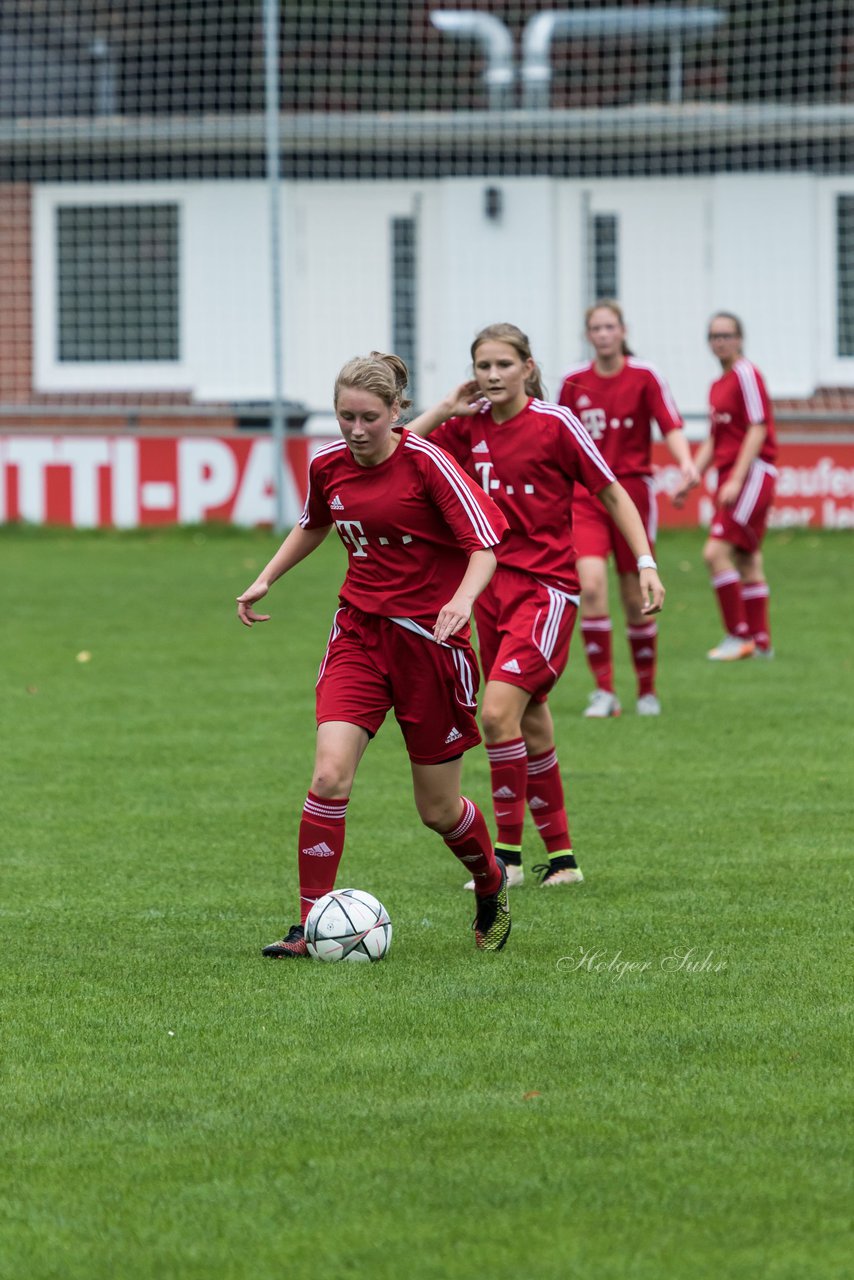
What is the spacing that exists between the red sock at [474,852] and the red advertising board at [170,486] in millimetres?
13982

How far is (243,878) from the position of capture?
6664 millimetres

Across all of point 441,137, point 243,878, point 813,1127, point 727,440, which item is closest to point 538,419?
point 243,878

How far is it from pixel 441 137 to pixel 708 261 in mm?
3158

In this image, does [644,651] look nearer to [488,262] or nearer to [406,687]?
[406,687]

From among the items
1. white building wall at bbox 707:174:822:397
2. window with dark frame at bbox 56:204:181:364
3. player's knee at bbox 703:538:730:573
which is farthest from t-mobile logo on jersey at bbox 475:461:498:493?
window with dark frame at bbox 56:204:181:364

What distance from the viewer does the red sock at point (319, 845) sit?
18.3 ft

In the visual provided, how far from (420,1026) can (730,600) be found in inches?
310

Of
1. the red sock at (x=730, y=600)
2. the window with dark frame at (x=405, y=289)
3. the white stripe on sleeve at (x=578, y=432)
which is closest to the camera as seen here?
the white stripe on sleeve at (x=578, y=432)

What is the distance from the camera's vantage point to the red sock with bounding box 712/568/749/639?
12414 mm

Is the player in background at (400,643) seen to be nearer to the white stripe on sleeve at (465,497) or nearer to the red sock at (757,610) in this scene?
the white stripe on sleeve at (465,497)

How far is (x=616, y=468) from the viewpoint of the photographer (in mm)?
10281

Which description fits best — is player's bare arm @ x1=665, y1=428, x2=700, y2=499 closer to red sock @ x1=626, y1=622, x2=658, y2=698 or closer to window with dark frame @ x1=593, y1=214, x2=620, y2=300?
red sock @ x1=626, y1=622, x2=658, y2=698

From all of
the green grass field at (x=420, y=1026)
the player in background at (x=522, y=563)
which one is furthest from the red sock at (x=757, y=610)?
the player in background at (x=522, y=563)

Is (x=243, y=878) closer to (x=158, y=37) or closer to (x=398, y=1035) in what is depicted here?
(x=398, y=1035)
